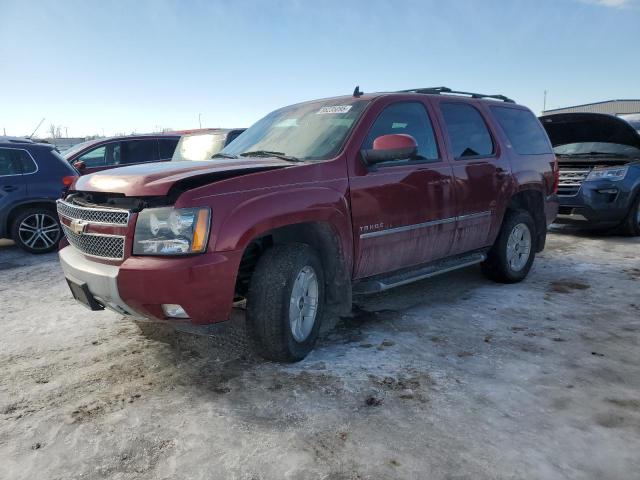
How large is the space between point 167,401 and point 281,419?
71 centimetres

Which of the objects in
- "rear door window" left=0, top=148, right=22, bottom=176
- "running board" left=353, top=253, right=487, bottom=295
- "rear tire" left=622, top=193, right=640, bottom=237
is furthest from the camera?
"rear tire" left=622, top=193, right=640, bottom=237

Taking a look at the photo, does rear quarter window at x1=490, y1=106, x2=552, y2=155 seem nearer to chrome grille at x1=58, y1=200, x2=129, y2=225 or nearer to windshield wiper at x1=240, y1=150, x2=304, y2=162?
windshield wiper at x1=240, y1=150, x2=304, y2=162

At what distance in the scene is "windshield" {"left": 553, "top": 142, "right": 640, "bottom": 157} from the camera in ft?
27.3

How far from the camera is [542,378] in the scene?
10.4 ft

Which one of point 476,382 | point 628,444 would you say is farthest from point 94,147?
point 628,444

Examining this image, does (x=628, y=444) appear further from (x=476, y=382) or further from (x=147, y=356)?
(x=147, y=356)

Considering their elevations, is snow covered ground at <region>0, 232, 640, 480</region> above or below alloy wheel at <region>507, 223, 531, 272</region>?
below

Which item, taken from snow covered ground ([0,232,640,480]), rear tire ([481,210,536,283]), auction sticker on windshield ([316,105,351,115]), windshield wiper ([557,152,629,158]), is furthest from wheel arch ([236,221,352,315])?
windshield wiper ([557,152,629,158])

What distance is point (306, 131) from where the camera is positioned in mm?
4070

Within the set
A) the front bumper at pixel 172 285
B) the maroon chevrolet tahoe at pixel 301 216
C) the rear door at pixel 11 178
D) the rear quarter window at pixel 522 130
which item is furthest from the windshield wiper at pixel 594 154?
the rear door at pixel 11 178

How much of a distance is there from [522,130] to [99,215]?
4538mm

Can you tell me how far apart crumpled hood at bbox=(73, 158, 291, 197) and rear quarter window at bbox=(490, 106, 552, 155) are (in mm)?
2923

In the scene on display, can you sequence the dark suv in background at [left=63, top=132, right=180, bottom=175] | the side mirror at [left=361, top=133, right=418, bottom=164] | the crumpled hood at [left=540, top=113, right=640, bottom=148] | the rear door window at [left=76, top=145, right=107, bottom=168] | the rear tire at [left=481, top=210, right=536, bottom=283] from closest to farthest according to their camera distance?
the side mirror at [left=361, top=133, right=418, bottom=164] → the rear tire at [left=481, top=210, right=536, bottom=283] → the crumpled hood at [left=540, top=113, right=640, bottom=148] → the dark suv in background at [left=63, top=132, right=180, bottom=175] → the rear door window at [left=76, top=145, right=107, bottom=168]

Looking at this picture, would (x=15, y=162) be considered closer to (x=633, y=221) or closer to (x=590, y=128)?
(x=590, y=128)
